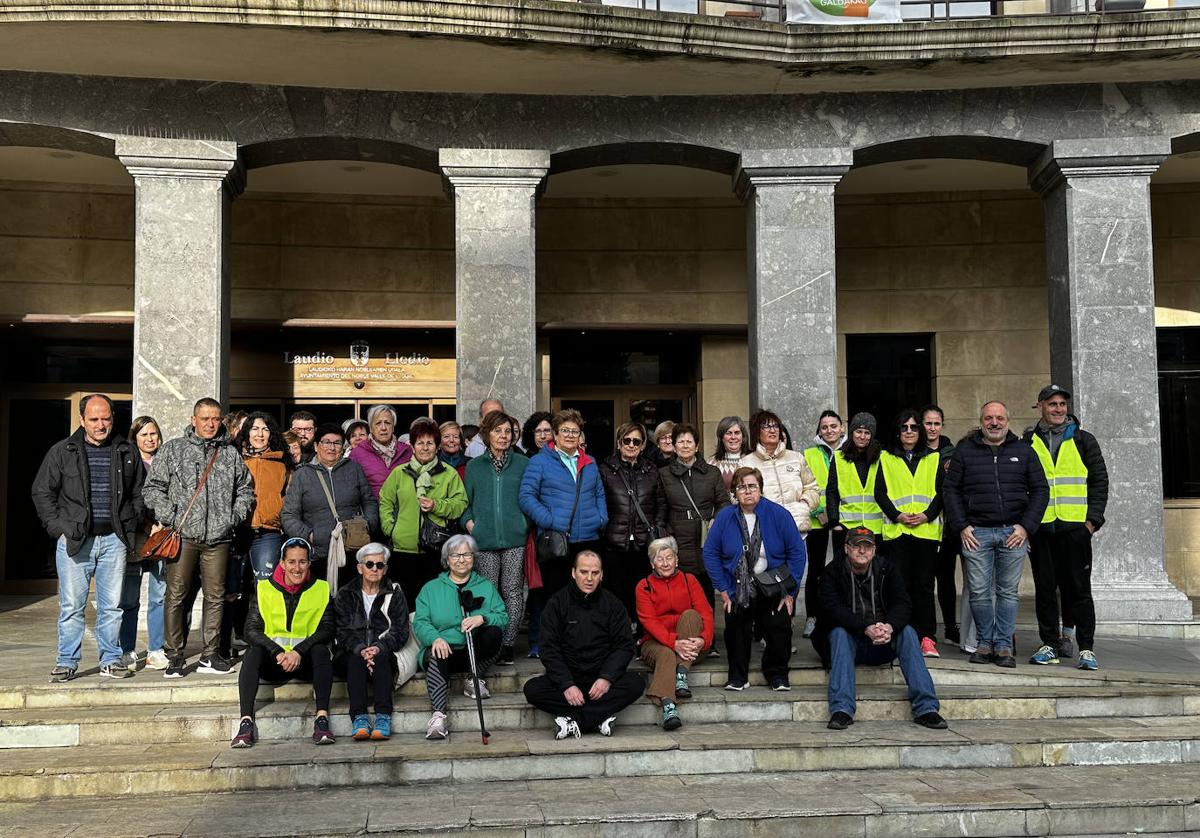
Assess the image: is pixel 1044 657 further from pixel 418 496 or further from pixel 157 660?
pixel 157 660

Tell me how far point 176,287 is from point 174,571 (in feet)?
11.8

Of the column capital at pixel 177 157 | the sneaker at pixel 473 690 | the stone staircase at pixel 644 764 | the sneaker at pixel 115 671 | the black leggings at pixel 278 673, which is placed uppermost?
the column capital at pixel 177 157

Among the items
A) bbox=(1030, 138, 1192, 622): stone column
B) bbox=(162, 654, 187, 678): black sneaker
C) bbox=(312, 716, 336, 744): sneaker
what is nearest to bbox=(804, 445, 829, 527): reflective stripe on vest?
bbox=(1030, 138, 1192, 622): stone column

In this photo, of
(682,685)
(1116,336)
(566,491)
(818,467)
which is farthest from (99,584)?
(1116,336)

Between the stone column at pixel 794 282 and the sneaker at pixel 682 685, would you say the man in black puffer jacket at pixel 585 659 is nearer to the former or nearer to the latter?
the sneaker at pixel 682 685

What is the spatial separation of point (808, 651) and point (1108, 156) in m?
6.09

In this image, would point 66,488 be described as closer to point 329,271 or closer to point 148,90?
point 148,90

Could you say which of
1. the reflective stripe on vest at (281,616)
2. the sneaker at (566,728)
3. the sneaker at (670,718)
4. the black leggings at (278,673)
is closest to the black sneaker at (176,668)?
the black leggings at (278,673)

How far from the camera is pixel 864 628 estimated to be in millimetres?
7723

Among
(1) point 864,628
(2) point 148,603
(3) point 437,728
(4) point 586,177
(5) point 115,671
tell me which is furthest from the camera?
(4) point 586,177

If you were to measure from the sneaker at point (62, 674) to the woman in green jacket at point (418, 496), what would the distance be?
92.2 inches

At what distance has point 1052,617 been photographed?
8742 millimetres

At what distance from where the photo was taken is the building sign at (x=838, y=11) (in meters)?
10.7

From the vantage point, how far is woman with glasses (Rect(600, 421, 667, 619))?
8.55m
